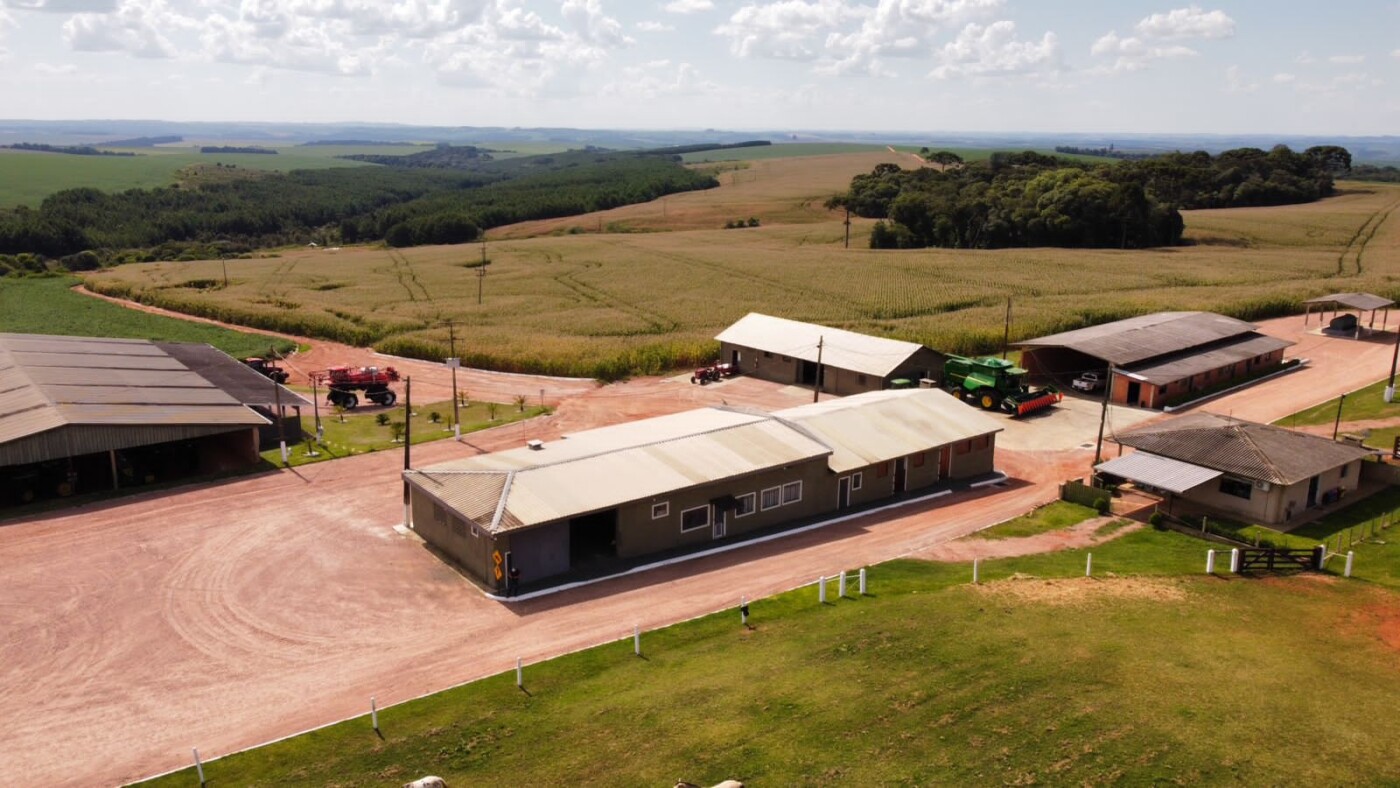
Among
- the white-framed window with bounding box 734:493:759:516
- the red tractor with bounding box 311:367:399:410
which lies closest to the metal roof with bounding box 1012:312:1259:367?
the white-framed window with bounding box 734:493:759:516

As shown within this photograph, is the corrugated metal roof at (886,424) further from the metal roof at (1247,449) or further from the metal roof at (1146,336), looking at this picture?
the metal roof at (1146,336)

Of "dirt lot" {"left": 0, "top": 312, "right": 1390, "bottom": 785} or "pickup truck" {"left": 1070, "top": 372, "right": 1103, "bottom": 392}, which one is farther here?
"pickup truck" {"left": 1070, "top": 372, "right": 1103, "bottom": 392}

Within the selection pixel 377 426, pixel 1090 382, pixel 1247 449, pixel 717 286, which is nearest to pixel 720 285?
pixel 717 286

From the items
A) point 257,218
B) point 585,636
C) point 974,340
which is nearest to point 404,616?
point 585,636

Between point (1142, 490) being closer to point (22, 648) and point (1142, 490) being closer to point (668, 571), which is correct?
point (668, 571)

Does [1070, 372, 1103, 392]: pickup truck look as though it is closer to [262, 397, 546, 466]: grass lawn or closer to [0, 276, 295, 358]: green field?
[262, 397, 546, 466]: grass lawn
